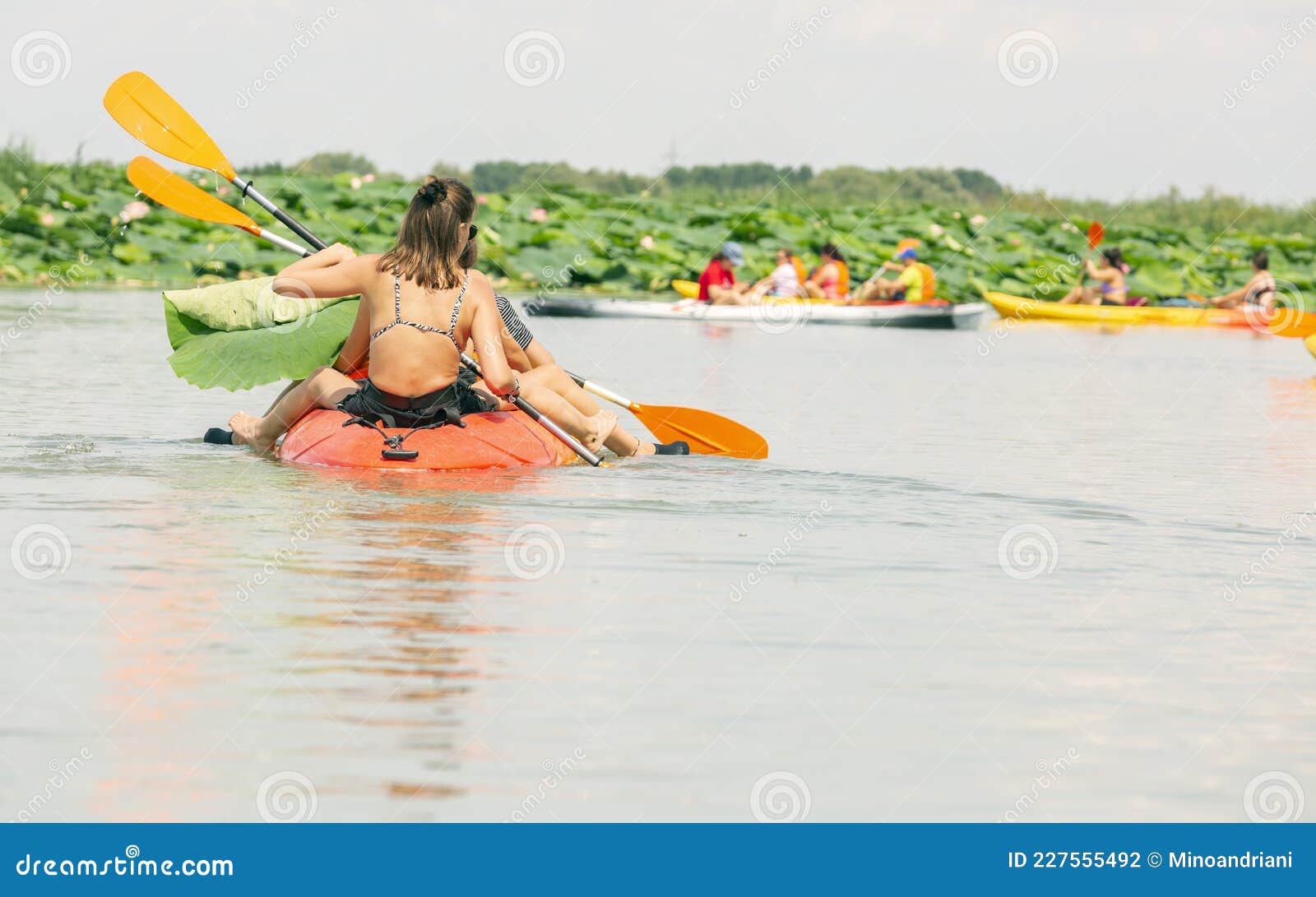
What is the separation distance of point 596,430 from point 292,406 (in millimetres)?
1420

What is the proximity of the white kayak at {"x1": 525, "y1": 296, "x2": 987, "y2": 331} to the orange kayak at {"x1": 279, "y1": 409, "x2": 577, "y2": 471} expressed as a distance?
A: 13.4m

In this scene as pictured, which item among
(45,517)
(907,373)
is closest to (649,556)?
(45,517)

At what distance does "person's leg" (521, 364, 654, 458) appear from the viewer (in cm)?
883

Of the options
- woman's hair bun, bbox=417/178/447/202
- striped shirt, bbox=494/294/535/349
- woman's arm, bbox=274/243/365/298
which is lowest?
striped shirt, bbox=494/294/535/349

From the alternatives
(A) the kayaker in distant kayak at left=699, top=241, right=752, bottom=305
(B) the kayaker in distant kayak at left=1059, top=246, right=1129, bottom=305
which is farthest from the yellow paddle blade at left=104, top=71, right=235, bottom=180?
(B) the kayaker in distant kayak at left=1059, top=246, right=1129, bottom=305

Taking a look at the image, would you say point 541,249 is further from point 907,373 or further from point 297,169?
point 907,373

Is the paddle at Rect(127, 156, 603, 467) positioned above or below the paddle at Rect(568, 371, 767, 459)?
above

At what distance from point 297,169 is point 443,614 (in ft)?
105

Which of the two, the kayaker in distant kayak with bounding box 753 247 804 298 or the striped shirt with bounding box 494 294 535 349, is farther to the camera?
the kayaker in distant kayak with bounding box 753 247 804 298

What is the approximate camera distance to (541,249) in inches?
1129

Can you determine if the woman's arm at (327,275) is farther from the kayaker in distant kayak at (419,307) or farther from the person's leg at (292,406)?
the person's leg at (292,406)

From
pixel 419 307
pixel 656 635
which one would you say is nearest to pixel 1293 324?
pixel 419 307

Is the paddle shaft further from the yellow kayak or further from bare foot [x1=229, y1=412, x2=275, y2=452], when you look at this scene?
the yellow kayak

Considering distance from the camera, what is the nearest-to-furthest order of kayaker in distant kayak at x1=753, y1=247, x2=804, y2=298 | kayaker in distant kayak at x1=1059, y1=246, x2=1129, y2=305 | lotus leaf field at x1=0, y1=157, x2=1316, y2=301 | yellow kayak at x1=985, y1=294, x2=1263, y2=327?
1. kayaker in distant kayak at x1=753, y1=247, x2=804, y2=298
2. yellow kayak at x1=985, y1=294, x2=1263, y2=327
3. kayaker in distant kayak at x1=1059, y1=246, x2=1129, y2=305
4. lotus leaf field at x1=0, y1=157, x2=1316, y2=301
